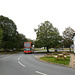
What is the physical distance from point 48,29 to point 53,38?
3.97 m

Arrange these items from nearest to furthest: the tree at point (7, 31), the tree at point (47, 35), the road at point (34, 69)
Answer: the road at point (34, 69) → the tree at point (47, 35) → the tree at point (7, 31)

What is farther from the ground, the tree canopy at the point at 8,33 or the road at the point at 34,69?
the tree canopy at the point at 8,33

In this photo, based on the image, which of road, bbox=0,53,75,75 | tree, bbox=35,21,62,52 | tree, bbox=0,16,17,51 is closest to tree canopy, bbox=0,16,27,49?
tree, bbox=0,16,17,51

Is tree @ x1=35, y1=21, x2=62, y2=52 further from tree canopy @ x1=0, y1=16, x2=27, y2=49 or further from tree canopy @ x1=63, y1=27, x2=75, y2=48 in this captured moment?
tree canopy @ x1=0, y1=16, x2=27, y2=49

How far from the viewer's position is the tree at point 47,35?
140 ft

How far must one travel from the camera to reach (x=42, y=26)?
152 feet

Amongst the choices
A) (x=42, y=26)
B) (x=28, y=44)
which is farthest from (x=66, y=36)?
(x=28, y=44)

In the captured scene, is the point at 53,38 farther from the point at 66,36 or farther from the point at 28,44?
the point at 28,44

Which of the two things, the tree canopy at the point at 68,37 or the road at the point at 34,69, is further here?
the tree canopy at the point at 68,37

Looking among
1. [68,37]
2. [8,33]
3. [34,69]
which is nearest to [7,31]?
[8,33]

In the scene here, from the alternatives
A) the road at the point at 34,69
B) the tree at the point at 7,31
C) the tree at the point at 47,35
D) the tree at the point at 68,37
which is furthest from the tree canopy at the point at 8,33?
the road at the point at 34,69

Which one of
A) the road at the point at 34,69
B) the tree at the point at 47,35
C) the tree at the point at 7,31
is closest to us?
the road at the point at 34,69

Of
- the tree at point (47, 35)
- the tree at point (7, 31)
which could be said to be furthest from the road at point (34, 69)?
the tree at point (7, 31)

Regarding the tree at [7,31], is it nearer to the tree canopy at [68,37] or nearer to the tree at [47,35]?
the tree at [47,35]
